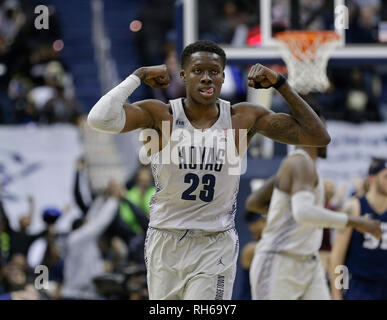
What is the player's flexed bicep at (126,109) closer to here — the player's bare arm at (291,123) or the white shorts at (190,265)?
the player's bare arm at (291,123)

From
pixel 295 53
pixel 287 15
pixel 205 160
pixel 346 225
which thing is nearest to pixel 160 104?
pixel 205 160

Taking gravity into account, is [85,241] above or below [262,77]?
below

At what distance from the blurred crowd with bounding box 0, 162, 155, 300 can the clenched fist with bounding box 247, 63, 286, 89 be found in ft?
18.5

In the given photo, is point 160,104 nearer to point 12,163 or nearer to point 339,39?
point 339,39

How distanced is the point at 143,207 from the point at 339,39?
3.76m

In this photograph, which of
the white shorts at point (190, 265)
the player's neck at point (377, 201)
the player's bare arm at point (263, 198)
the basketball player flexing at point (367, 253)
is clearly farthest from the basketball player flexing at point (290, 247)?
the white shorts at point (190, 265)

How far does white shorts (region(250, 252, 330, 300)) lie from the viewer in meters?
7.27

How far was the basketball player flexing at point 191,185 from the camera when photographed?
5516 millimetres

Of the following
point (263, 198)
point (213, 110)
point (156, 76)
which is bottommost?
point (263, 198)

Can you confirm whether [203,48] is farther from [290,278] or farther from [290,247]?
[290,278]

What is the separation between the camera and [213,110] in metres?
5.73

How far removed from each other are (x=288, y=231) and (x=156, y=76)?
223cm

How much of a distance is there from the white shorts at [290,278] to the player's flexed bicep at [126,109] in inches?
86.7

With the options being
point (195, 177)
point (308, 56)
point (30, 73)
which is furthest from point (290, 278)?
point (30, 73)
